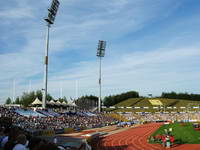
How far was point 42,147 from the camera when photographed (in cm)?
603

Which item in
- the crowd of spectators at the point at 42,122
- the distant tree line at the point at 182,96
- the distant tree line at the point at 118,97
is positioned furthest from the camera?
the distant tree line at the point at 182,96

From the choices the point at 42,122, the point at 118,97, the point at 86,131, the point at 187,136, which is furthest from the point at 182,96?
the point at 187,136

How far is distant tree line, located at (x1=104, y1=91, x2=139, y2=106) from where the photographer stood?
133 metres

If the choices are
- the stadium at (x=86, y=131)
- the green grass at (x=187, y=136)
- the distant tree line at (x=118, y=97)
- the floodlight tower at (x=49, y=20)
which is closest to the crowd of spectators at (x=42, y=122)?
the stadium at (x=86, y=131)

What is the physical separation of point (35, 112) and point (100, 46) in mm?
35957

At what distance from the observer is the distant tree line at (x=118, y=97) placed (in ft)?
437

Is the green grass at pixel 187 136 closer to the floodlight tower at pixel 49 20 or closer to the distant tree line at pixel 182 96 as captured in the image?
the floodlight tower at pixel 49 20

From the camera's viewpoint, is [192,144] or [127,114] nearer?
[192,144]

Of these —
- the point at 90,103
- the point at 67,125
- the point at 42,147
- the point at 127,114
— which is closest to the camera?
the point at 42,147

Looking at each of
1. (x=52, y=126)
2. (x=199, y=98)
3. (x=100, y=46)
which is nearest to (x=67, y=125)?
(x=52, y=126)

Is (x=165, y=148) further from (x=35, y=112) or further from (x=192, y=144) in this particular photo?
(x=35, y=112)

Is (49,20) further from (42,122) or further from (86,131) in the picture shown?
(86,131)

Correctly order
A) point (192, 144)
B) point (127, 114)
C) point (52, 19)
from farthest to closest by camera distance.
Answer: point (127, 114) → point (52, 19) → point (192, 144)

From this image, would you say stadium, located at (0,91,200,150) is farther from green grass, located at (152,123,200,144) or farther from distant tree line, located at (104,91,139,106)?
distant tree line, located at (104,91,139,106)
